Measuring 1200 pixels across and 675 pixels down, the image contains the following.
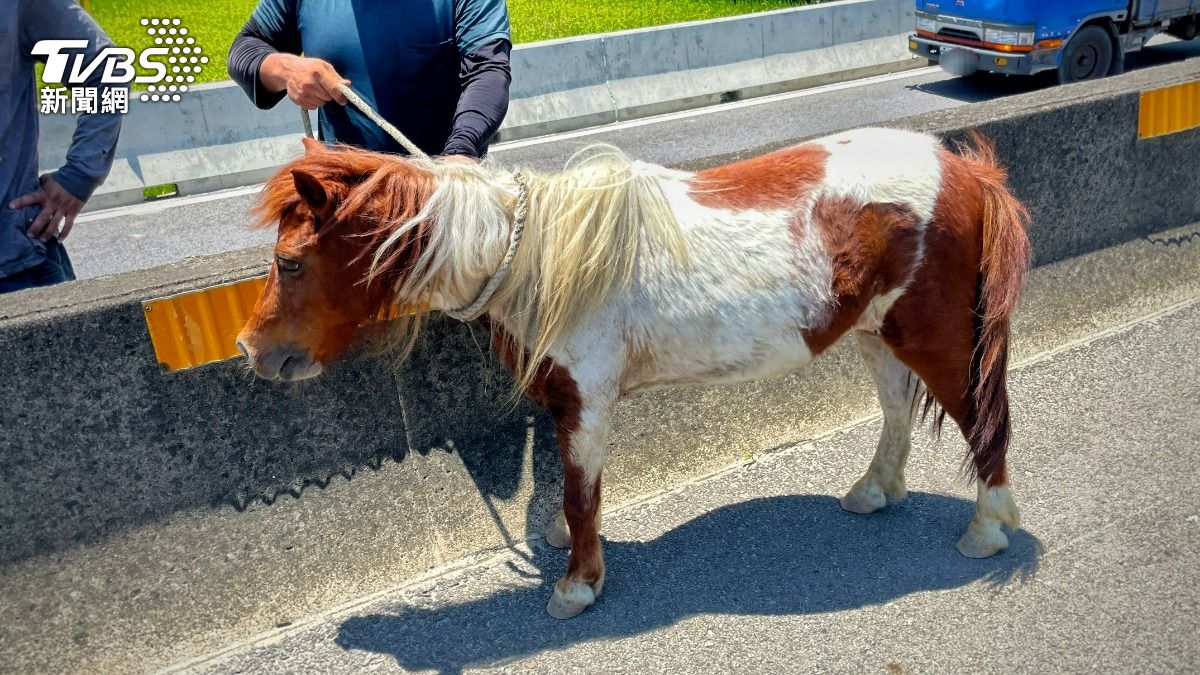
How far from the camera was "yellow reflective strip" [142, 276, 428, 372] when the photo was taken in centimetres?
300

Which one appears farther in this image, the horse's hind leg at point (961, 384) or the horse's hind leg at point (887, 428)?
the horse's hind leg at point (887, 428)

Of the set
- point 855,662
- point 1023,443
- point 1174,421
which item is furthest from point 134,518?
point 1174,421

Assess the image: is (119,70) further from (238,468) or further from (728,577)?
(728,577)

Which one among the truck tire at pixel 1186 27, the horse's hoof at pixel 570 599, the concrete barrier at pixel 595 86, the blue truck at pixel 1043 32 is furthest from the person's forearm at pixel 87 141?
the truck tire at pixel 1186 27

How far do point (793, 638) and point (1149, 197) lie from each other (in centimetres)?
325

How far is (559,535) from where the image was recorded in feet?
11.9

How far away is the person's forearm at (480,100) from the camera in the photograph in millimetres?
3021

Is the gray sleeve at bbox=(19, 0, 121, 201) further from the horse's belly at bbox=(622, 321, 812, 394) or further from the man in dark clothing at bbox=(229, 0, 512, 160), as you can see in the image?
the horse's belly at bbox=(622, 321, 812, 394)

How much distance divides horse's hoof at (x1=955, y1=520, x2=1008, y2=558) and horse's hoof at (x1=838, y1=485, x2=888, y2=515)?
36 centimetres

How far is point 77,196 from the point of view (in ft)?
11.4

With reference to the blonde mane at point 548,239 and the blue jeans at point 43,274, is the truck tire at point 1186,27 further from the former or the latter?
the blue jeans at point 43,274

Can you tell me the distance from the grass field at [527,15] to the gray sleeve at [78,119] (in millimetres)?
8966

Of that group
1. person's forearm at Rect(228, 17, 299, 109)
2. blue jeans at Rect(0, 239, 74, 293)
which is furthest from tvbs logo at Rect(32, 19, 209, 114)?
person's forearm at Rect(228, 17, 299, 109)

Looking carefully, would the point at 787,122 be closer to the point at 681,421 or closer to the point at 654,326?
the point at 681,421
